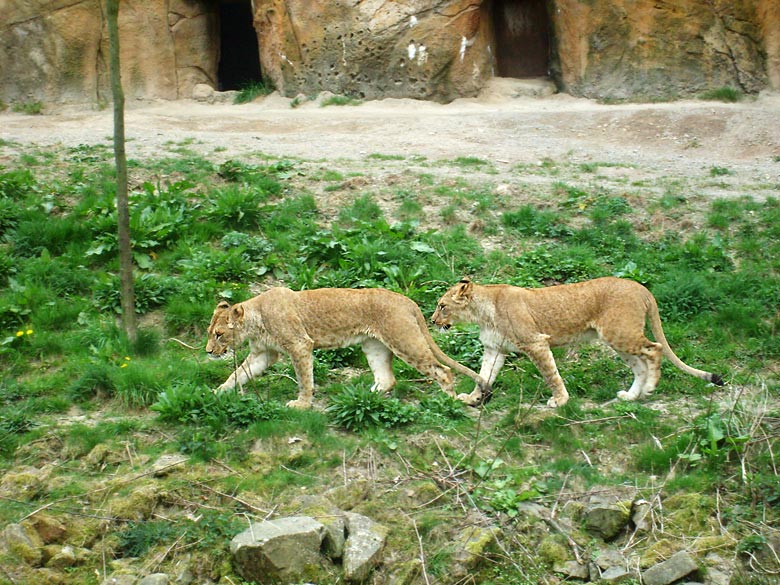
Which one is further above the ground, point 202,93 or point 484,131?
point 202,93

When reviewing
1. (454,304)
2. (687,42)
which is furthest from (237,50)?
(454,304)

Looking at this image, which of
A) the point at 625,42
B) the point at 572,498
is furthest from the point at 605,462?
the point at 625,42

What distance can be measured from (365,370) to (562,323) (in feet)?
7.18

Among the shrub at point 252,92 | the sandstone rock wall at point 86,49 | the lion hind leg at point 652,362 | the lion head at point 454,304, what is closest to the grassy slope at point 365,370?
the lion hind leg at point 652,362

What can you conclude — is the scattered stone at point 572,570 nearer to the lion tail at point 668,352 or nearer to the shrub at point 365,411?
the shrub at point 365,411

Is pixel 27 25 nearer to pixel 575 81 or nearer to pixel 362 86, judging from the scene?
pixel 362 86

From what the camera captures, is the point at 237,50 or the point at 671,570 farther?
the point at 237,50

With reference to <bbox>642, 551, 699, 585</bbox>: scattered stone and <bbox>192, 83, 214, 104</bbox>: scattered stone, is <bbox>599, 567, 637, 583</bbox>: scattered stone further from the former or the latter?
<bbox>192, 83, 214, 104</bbox>: scattered stone

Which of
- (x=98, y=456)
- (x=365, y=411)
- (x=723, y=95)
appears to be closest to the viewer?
(x=98, y=456)

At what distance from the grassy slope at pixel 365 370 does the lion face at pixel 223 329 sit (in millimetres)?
332

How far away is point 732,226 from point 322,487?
7.88m

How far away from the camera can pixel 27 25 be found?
22.2 m

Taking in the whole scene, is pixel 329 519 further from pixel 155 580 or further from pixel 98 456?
pixel 98 456

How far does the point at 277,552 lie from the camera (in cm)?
728
